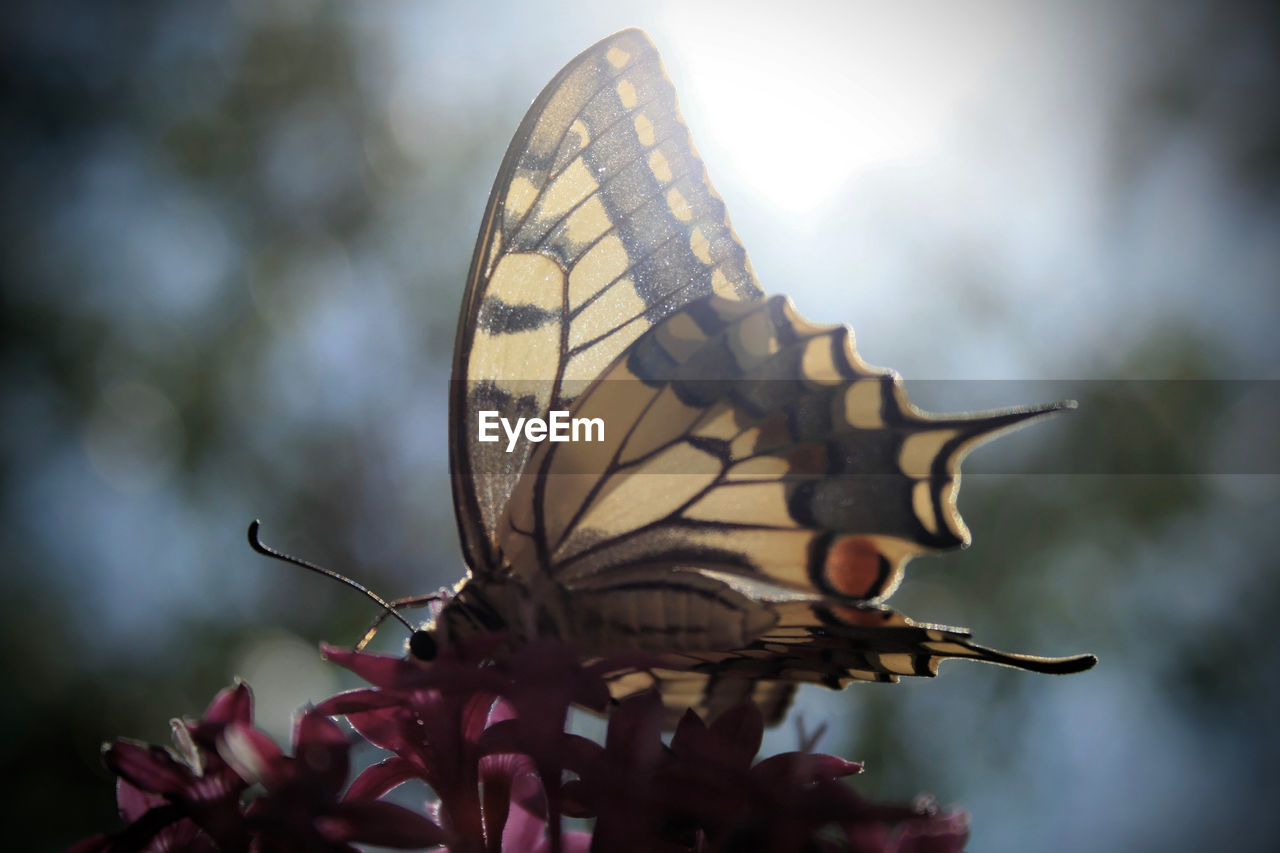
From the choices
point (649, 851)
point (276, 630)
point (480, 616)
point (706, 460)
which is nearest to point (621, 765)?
point (649, 851)

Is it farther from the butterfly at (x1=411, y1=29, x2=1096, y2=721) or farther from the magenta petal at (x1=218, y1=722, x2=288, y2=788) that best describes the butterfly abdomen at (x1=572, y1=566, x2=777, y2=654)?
the magenta petal at (x1=218, y1=722, x2=288, y2=788)

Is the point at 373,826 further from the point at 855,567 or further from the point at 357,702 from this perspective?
the point at 855,567

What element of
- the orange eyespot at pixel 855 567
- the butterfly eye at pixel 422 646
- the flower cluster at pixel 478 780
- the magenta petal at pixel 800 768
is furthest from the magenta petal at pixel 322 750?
the orange eyespot at pixel 855 567

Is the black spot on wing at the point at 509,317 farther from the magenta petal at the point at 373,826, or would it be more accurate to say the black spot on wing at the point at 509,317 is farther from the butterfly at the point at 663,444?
the magenta petal at the point at 373,826

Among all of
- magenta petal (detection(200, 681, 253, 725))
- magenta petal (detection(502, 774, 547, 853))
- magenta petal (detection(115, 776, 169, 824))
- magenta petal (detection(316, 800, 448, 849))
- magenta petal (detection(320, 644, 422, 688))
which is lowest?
magenta petal (detection(502, 774, 547, 853))

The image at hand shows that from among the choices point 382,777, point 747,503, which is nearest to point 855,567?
point 747,503

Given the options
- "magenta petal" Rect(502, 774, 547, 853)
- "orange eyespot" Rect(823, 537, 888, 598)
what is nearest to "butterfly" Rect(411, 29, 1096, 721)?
"orange eyespot" Rect(823, 537, 888, 598)
